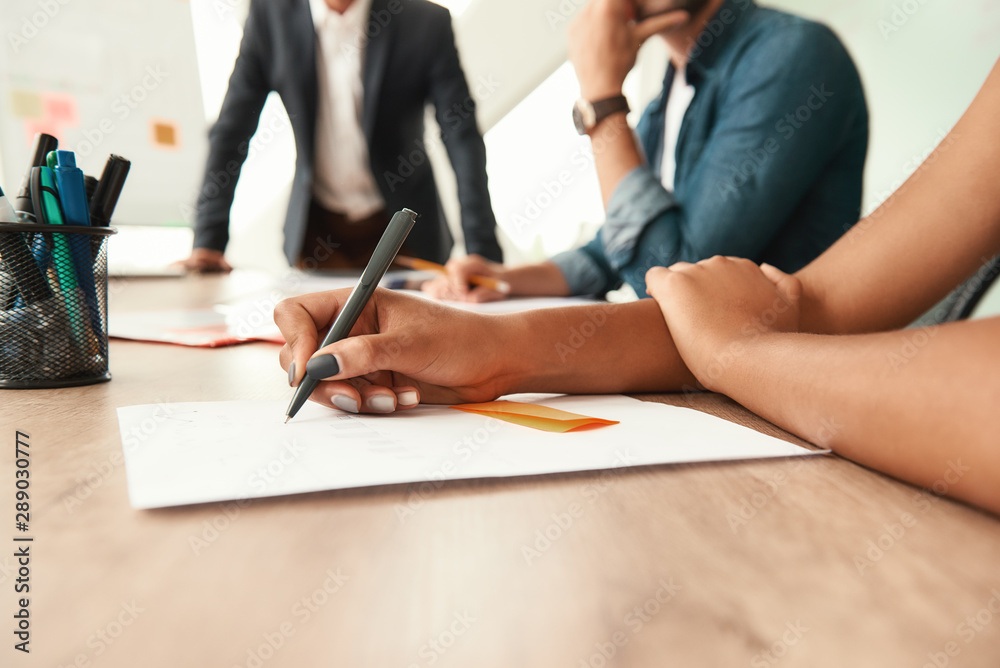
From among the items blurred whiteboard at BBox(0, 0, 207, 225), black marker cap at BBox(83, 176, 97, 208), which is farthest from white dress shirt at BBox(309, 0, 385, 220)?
black marker cap at BBox(83, 176, 97, 208)

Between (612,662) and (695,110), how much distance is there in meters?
1.12

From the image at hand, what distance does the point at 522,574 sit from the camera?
21cm

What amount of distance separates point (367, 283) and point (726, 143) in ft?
2.69

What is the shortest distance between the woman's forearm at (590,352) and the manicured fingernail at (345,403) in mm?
113

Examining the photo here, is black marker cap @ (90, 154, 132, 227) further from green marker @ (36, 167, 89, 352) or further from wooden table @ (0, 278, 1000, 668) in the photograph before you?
wooden table @ (0, 278, 1000, 668)

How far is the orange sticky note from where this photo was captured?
38 cm

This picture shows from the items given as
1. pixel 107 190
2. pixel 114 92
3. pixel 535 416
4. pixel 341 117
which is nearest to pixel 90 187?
pixel 107 190

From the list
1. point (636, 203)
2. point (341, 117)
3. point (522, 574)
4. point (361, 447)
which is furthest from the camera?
point (341, 117)

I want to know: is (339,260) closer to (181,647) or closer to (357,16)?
(357,16)

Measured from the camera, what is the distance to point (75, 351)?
48cm

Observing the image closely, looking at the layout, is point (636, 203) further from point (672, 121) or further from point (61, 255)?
point (61, 255)

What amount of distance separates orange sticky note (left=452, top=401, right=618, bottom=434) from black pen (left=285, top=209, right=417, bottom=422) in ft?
0.31

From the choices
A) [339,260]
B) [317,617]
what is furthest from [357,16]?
[317,617]

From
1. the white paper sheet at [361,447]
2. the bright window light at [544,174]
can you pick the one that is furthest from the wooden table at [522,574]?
the bright window light at [544,174]
